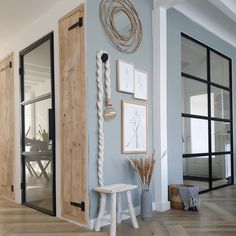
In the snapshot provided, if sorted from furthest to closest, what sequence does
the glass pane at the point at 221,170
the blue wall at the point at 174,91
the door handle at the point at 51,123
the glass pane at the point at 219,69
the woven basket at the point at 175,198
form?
the glass pane at the point at 219,69 < the glass pane at the point at 221,170 < the blue wall at the point at 174,91 < the woven basket at the point at 175,198 < the door handle at the point at 51,123

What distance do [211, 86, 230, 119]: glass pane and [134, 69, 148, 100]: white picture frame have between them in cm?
210

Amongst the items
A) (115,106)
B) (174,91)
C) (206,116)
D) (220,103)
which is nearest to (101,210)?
(115,106)

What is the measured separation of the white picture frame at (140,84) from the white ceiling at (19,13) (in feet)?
4.42

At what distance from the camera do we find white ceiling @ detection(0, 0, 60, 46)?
3574mm

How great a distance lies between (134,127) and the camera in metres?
3.62

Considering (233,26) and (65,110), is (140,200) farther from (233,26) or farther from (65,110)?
(233,26)

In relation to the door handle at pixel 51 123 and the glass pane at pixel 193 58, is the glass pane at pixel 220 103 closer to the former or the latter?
the glass pane at pixel 193 58

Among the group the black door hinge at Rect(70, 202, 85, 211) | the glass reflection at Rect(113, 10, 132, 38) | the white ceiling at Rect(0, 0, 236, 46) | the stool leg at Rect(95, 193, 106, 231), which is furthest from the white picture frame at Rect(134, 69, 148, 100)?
the black door hinge at Rect(70, 202, 85, 211)

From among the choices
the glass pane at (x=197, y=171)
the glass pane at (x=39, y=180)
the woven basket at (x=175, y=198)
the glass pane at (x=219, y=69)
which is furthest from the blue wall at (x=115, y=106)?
the glass pane at (x=219, y=69)

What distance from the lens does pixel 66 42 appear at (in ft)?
11.3

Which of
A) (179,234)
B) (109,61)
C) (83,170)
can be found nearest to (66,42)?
(109,61)

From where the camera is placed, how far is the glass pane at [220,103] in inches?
213

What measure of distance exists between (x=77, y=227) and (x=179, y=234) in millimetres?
1058

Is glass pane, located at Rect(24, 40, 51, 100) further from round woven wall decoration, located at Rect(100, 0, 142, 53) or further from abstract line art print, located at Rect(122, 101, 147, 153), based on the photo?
abstract line art print, located at Rect(122, 101, 147, 153)
